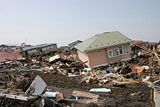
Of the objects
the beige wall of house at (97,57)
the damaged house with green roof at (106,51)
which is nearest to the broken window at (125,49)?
the damaged house with green roof at (106,51)

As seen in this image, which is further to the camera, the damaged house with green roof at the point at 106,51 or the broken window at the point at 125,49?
the broken window at the point at 125,49

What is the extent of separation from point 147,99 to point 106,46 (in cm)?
1127

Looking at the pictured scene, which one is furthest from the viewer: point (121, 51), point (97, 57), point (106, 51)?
point (121, 51)

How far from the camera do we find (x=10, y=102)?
191 inches

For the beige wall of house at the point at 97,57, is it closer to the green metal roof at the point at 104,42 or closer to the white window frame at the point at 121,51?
the green metal roof at the point at 104,42

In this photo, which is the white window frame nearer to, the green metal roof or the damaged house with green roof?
the damaged house with green roof

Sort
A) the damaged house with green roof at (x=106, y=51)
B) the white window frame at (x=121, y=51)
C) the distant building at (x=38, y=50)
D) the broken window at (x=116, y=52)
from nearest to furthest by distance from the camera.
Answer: the damaged house with green roof at (x=106, y=51) → the white window frame at (x=121, y=51) → the broken window at (x=116, y=52) → the distant building at (x=38, y=50)

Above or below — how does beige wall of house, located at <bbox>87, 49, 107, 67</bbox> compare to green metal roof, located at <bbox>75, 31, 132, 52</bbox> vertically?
below

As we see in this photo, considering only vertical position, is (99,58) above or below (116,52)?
below

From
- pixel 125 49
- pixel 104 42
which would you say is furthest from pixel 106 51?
pixel 125 49

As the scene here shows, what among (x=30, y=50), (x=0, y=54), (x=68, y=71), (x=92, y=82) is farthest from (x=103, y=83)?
(x=30, y=50)

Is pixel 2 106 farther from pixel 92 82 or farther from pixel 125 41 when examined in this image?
pixel 125 41

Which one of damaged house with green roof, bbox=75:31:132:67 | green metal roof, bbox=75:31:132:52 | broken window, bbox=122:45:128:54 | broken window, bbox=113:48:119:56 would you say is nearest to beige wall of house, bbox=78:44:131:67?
damaged house with green roof, bbox=75:31:132:67

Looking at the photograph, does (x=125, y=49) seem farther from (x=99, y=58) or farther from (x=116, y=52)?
(x=99, y=58)
